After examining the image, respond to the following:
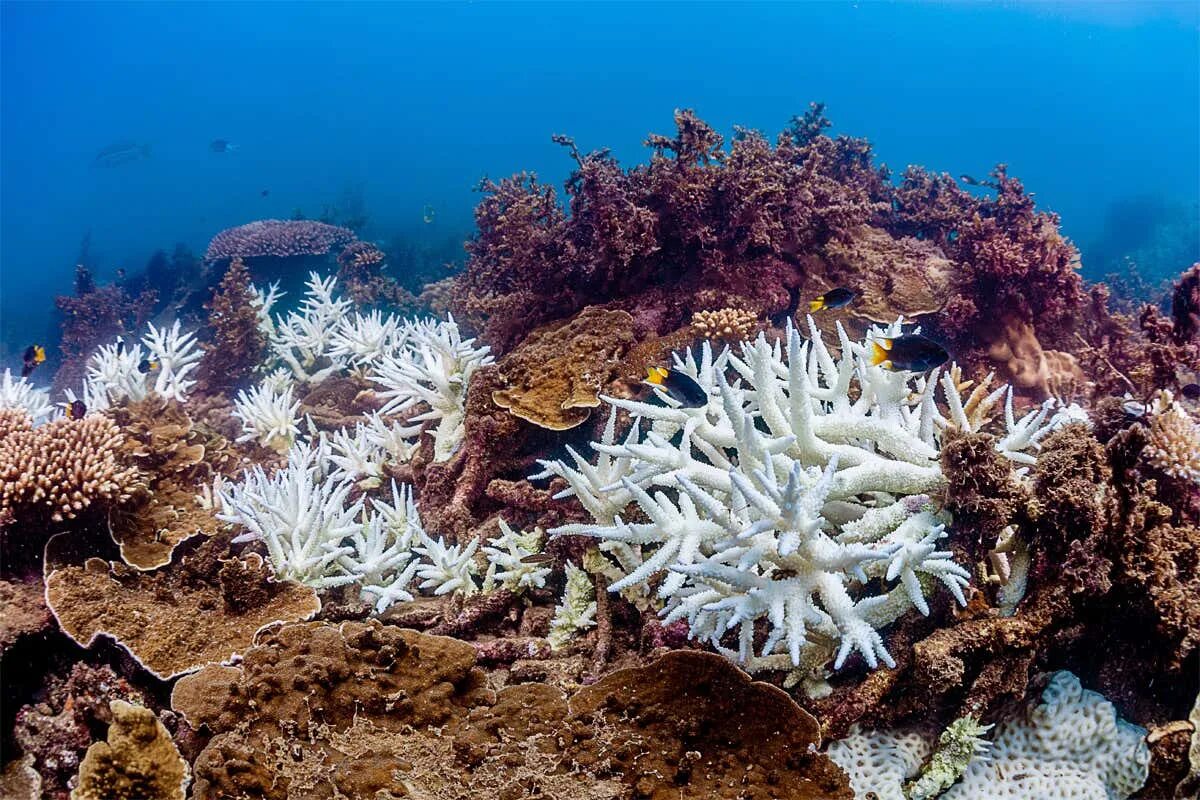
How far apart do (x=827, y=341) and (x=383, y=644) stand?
4.34 meters

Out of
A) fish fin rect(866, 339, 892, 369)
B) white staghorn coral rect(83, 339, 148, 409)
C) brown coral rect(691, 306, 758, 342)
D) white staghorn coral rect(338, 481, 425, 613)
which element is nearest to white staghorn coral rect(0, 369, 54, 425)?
white staghorn coral rect(83, 339, 148, 409)

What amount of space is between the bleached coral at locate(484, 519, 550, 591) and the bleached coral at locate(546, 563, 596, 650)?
0.72 ft

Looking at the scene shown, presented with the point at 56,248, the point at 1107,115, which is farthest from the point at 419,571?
the point at 1107,115

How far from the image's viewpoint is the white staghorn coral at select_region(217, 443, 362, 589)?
3.53 metres

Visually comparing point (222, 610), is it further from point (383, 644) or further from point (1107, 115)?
point (1107, 115)

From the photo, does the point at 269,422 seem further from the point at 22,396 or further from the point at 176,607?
the point at 176,607

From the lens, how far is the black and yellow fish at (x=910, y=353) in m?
2.59

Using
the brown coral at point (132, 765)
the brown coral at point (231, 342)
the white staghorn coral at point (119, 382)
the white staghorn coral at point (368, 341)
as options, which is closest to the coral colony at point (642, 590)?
the brown coral at point (132, 765)

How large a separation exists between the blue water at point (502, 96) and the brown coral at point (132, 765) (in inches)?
1721

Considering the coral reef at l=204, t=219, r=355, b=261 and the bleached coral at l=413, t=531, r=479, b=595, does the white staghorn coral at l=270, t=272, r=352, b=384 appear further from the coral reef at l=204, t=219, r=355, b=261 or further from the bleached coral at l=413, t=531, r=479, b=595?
the coral reef at l=204, t=219, r=355, b=261

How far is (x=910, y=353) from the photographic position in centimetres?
260

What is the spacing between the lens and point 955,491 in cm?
246

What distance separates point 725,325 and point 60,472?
4456mm

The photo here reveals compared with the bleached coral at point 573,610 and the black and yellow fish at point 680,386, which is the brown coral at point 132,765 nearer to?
the bleached coral at point 573,610
